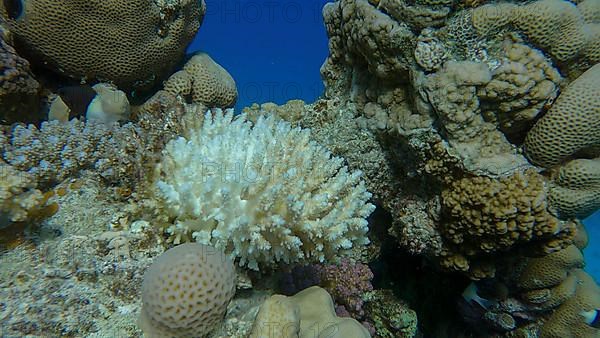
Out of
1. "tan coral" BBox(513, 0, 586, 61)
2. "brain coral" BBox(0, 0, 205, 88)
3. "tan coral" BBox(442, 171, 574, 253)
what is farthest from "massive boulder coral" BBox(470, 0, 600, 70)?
"brain coral" BBox(0, 0, 205, 88)

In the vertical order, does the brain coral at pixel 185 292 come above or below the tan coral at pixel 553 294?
above

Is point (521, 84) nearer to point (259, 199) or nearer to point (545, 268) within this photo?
point (259, 199)

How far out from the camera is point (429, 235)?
11.5ft

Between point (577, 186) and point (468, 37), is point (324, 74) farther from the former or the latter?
point (577, 186)

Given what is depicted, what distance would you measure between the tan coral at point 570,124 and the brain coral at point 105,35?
12.0ft

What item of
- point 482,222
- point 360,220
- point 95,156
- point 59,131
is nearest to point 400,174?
point 482,222

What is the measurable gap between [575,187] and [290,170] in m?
2.37

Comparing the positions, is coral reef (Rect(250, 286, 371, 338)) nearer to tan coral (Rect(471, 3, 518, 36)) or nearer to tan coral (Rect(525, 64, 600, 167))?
tan coral (Rect(525, 64, 600, 167))

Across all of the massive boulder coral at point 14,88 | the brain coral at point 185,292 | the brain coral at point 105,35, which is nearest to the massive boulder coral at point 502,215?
the brain coral at point 185,292

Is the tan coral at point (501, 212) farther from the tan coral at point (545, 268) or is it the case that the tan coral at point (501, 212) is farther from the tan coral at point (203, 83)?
the tan coral at point (203, 83)

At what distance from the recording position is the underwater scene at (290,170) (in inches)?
85.9

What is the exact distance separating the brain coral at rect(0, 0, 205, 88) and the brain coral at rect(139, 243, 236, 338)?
2.61 metres

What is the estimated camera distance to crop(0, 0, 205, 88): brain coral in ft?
10.9

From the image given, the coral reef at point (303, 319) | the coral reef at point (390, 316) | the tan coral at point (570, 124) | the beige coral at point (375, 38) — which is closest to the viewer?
the coral reef at point (303, 319)
